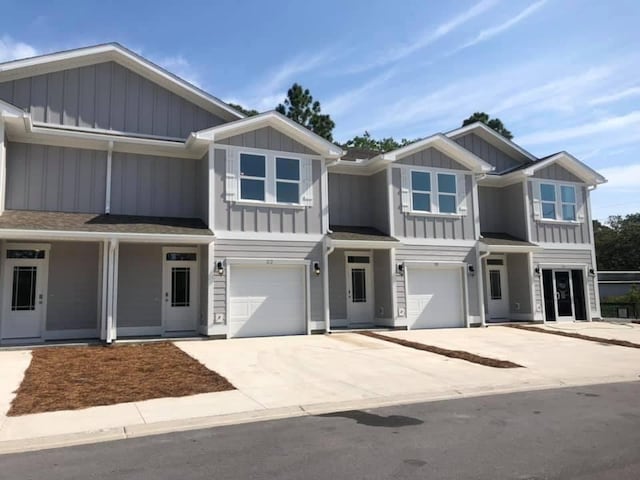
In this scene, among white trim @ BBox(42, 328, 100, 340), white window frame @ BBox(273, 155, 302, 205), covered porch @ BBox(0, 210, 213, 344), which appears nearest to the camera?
covered porch @ BBox(0, 210, 213, 344)

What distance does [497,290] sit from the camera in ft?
63.9

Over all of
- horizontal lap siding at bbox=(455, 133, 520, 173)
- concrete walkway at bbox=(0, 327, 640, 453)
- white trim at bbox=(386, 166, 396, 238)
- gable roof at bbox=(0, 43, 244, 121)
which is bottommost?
concrete walkway at bbox=(0, 327, 640, 453)

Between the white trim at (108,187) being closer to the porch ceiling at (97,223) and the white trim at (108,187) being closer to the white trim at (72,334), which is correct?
the porch ceiling at (97,223)

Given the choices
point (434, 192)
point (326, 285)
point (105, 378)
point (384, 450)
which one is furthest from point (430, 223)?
point (384, 450)

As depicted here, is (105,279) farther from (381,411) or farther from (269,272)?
(381,411)

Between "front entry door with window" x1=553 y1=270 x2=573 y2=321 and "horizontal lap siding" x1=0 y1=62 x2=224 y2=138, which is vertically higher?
"horizontal lap siding" x1=0 y1=62 x2=224 y2=138

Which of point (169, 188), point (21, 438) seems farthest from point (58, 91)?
point (21, 438)

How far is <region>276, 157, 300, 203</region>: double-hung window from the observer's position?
1502cm

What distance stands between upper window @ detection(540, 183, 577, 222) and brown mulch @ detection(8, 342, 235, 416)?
557 inches

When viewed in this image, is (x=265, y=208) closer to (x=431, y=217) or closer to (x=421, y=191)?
(x=421, y=191)

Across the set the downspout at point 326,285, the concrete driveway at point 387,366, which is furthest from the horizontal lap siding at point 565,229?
the downspout at point 326,285

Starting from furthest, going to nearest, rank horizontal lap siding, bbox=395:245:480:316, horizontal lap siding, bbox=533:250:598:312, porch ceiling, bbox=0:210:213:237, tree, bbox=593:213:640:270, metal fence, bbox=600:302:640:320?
tree, bbox=593:213:640:270, metal fence, bbox=600:302:640:320, horizontal lap siding, bbox=533:250:598:312, horizontal lap siding, bbox=395:245:480:316, porch ceiling, bbox=0:210:213:237

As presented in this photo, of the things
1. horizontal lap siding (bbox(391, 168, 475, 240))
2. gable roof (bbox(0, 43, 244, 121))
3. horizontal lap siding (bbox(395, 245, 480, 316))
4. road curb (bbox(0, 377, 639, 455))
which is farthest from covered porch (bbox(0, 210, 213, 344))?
road curb (bbox(0, 377, 639, 455))

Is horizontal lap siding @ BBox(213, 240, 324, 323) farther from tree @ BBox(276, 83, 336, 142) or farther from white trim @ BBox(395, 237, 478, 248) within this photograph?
tree @ BBox(276, 83, 336, 142)
